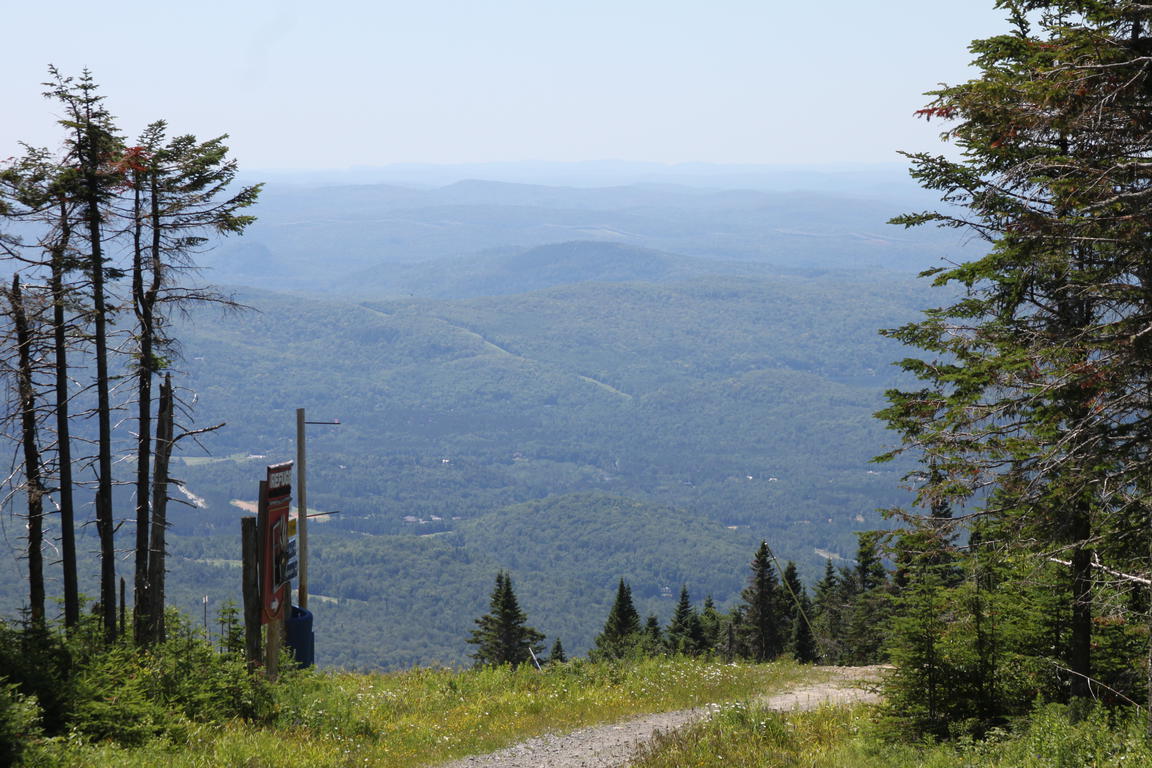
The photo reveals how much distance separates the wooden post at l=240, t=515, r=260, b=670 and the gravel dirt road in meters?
3.65

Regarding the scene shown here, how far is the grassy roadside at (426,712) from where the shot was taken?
31.8 ft

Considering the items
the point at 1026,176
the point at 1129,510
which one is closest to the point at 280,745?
the point at 1129,510

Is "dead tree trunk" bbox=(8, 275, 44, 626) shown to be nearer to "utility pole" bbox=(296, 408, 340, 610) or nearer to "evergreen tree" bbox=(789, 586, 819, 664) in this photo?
"utility pole" bbox=(296, 408, 340, 610)

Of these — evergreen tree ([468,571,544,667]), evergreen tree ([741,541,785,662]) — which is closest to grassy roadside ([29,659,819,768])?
evergreen tree ([741,541,785,662])

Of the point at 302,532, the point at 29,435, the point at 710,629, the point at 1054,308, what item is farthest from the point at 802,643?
the point at 1054,308

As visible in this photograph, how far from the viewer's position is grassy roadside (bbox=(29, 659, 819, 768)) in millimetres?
9695

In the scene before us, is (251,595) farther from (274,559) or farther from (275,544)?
(275,544)

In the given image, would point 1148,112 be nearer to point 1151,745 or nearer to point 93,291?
point 1151,745

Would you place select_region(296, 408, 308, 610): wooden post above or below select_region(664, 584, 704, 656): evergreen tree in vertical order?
above

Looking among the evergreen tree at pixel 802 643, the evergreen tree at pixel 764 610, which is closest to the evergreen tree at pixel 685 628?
the evergreen tree at pixel 764 610

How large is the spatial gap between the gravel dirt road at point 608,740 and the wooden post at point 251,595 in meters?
3.65

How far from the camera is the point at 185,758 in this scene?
9234 millimetres

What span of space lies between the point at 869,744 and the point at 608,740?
350cm

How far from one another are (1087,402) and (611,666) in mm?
11672
